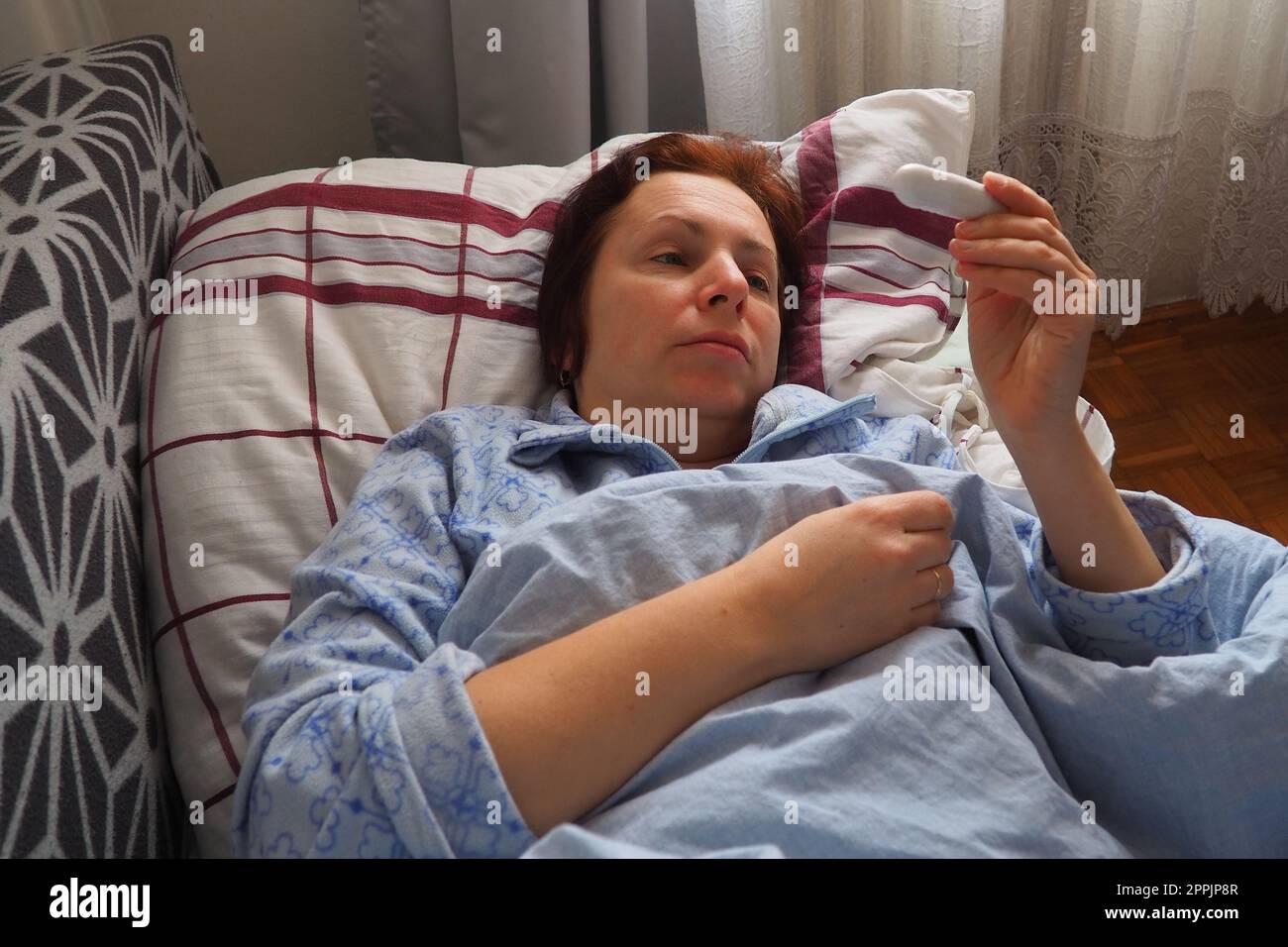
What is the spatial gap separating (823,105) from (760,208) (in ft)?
2.18

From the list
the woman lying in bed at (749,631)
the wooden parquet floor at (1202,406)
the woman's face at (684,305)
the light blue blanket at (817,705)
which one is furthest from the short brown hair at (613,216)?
the wooden parquet floor at (1202,406)

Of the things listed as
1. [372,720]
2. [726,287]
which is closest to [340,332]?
[726,287]

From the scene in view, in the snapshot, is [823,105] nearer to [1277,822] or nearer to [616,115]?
[616,115]

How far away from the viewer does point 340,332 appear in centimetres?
132

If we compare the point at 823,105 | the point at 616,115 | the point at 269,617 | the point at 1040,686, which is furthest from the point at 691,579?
the point at 823,105

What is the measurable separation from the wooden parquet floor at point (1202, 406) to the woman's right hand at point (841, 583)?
92cm

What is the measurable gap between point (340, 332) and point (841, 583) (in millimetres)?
670

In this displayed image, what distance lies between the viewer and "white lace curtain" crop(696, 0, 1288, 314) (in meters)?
1.76

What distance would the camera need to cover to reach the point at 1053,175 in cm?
194

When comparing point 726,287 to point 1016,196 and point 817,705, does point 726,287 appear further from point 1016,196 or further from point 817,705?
point 817,705

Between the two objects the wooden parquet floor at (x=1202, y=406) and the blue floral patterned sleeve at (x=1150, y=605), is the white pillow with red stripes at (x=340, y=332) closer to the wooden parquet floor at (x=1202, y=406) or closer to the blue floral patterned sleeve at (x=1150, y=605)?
the blue floral patterned sleeve at (x=1150, y=605)

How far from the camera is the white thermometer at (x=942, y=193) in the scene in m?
0.90
